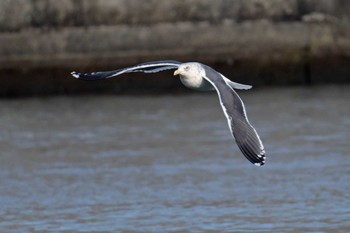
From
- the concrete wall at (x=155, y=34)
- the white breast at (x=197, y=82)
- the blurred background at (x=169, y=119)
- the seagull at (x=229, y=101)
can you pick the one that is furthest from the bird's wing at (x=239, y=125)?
the concrete wall at (x=155, y=34)

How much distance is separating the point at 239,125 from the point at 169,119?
6.44m

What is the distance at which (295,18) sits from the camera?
691 inches

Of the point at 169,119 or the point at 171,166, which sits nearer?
the point at 171,166

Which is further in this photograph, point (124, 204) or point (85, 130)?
point (85, 130)

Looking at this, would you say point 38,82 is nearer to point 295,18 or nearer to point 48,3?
point 48,3

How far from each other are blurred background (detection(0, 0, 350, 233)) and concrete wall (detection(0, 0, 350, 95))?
0.01 m

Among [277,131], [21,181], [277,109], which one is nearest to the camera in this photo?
[21,181]

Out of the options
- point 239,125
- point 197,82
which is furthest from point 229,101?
point 197,82

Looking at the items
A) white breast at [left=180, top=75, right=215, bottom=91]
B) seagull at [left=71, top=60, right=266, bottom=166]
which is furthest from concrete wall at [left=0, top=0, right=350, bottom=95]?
white breast at [left=180, top=75, right=215, bottom=91]

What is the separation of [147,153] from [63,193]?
1.84 m

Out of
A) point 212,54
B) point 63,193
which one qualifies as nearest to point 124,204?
point 63,193

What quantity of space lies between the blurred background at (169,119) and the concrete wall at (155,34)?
0.05ft

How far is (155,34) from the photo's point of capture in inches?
682

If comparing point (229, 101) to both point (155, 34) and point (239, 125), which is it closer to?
point (239, 125)
